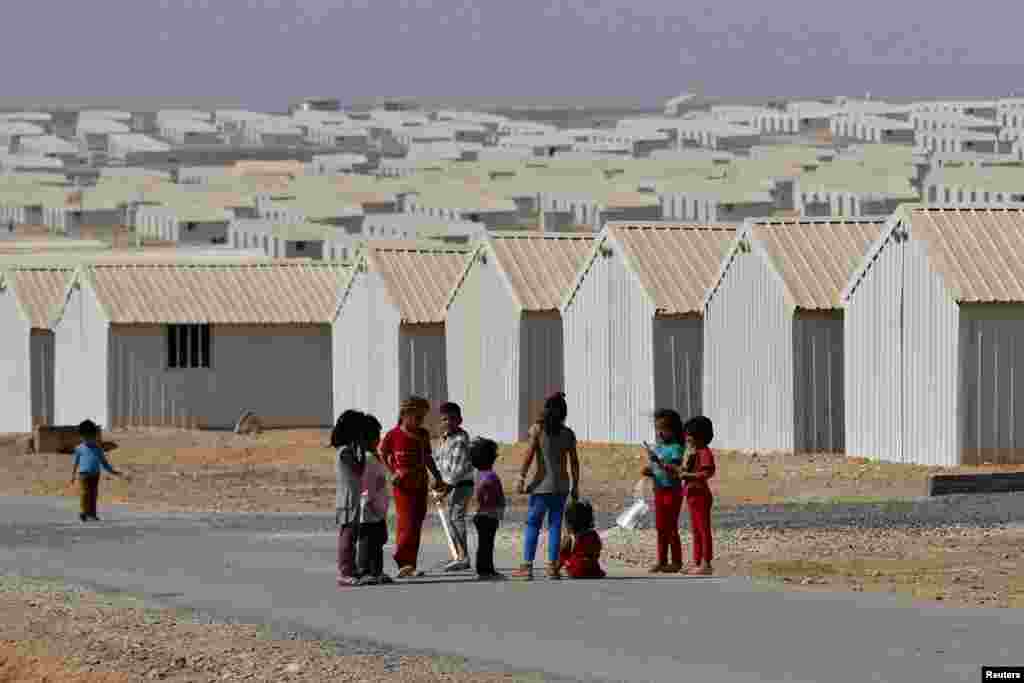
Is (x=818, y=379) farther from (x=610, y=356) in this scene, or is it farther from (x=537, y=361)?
(x=537, y=361)

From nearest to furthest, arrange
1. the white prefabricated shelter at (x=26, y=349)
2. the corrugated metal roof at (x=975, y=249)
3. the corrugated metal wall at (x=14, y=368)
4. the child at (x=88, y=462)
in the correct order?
the child at (x=88, y=462)
the corrugated metal roof at (x=975, y=249)
the white prefabricated shelter at (x=26, y=349)
the corrugated metal wall at (x=14, y=368)

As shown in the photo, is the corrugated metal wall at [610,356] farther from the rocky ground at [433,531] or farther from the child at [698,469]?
the child at [698,469]

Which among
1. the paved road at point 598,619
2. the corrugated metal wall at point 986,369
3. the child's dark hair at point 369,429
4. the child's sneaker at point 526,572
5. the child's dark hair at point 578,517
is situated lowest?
the paved road at point 598,619

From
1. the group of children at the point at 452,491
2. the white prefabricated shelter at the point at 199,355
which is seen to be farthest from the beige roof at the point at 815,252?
the group of children at the point at 452,491

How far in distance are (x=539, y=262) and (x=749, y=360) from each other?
5.81 meters

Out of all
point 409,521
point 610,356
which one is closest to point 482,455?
point 409,521

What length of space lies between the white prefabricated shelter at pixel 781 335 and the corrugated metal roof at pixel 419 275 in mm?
6584

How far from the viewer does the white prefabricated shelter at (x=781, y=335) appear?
32531 mm

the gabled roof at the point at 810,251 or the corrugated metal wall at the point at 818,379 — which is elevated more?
the gabled roof at the point at 810,251

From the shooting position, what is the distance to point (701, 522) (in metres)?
18.6

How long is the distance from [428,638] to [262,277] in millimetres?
30558

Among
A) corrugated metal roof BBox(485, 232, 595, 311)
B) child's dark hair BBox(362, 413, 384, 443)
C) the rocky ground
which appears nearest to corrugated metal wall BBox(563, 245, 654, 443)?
the rocky ground

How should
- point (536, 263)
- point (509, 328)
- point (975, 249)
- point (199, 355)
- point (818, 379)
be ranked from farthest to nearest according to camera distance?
1. point (199, 355)
2. point (536, 263)
3. point (509, 328)
4. point (818, 379)
5. point (975, 249)

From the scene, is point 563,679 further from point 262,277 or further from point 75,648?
point 262,277
